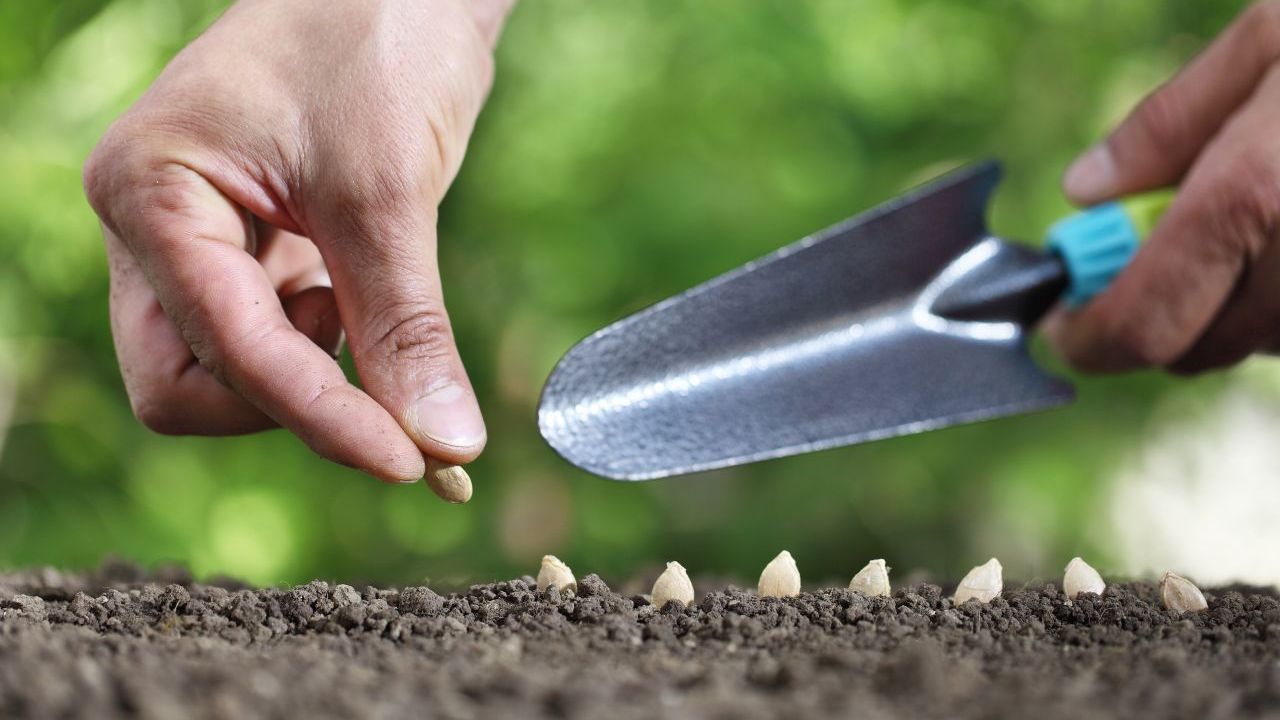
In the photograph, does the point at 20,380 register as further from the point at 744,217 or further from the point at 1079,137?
the point at 1079,137

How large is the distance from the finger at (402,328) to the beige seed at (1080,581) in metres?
0.42

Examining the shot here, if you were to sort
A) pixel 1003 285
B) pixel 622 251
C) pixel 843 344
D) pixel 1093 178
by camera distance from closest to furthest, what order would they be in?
pixel 843 344, pixel 1003 285, pixel 1093 178, pixel 622 251

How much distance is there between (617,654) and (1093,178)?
0.94 metres

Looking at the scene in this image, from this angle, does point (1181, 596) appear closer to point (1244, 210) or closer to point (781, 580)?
point (781, 580)

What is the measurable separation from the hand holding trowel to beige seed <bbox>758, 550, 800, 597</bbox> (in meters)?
0.11

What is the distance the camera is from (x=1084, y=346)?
1.20 metres

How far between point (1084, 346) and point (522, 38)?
1.06 meters

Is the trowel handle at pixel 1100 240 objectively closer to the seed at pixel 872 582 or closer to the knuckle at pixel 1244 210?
the knuckle at pixel 1244 210

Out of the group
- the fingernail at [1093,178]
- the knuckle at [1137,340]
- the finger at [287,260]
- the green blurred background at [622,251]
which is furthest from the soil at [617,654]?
the green blurred background at [622,251]

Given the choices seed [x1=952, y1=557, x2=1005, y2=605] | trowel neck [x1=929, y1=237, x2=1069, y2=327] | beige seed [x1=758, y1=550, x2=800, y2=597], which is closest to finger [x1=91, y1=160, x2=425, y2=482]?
beige seed [x1=758, y1=550, x2=800, y2=597]

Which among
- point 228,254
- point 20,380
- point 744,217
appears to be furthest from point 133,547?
point 228,254

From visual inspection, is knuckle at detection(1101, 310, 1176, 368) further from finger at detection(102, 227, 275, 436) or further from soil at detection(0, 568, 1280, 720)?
finger at detection(102, 227, 275, 436)

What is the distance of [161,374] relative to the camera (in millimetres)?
819

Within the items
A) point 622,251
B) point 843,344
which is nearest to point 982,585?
point 843,344
